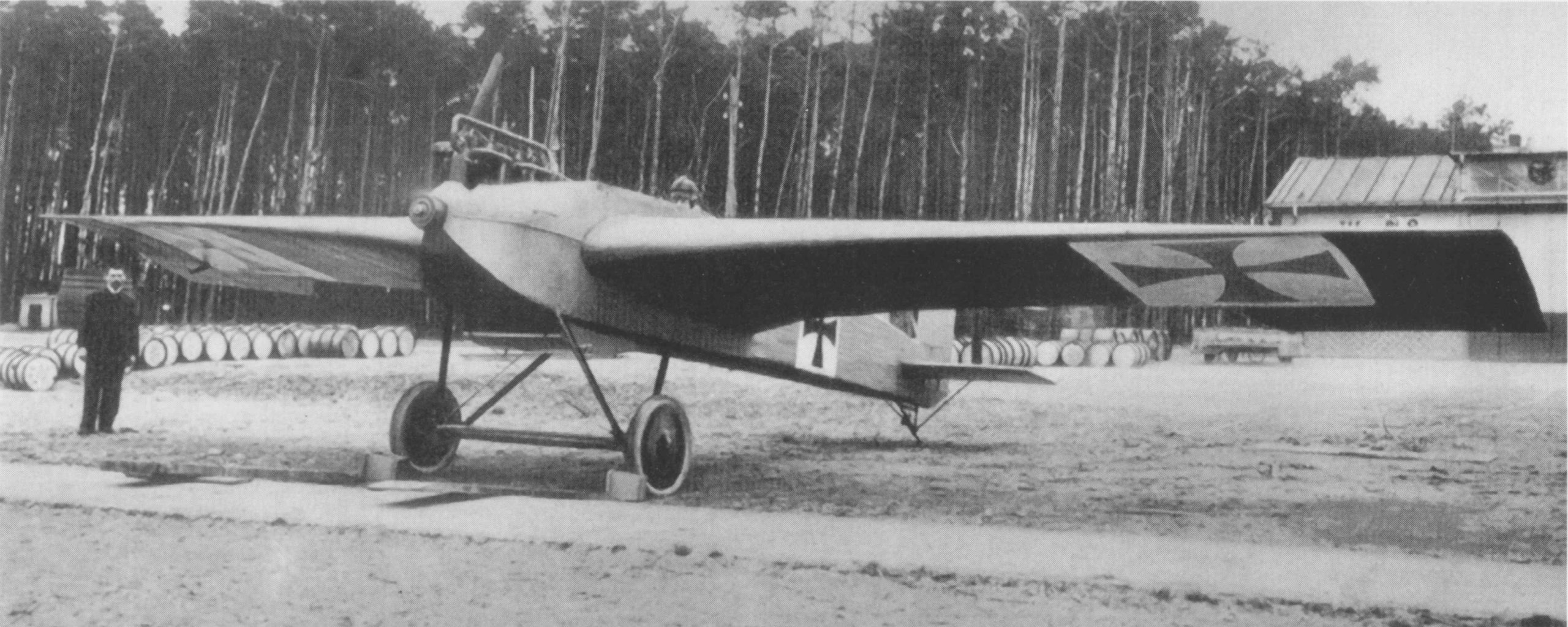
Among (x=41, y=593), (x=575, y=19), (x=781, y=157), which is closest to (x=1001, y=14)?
(x=575, y=19)

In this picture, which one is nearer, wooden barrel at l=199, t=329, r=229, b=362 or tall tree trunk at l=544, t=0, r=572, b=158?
tall tree trunk at l=544, t=0, r=572, b=158

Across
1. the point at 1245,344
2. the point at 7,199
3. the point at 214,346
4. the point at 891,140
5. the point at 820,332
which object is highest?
the point at 891,140

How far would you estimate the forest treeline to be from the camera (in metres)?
10.7

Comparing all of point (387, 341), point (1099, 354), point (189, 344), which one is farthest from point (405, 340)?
point (1099, 354)

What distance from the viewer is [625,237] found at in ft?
23.4

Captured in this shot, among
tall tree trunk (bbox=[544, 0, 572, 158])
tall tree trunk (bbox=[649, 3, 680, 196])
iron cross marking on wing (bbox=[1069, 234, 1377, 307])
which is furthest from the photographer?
tall tree trunk (bbox=[649, 3, 680, 196])

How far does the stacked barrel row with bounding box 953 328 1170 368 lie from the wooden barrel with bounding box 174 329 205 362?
15094 mm

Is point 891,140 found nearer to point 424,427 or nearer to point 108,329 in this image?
point 108,329

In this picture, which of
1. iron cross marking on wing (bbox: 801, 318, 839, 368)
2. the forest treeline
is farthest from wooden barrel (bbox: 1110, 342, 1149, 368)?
iron cross marking on wing (bbox: 801, 318, 839, 368)

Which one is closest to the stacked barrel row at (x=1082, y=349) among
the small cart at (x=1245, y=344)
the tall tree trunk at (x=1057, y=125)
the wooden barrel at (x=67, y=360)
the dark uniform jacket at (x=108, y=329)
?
the small cart at (x=1245, y=344)

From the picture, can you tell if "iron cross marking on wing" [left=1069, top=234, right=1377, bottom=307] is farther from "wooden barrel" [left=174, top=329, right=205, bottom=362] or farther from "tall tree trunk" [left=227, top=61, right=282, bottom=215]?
"wooden barrel" [left=174, top=329, right=205, bottom=362]

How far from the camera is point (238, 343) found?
20.4 meters

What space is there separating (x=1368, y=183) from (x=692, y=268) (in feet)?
52.5

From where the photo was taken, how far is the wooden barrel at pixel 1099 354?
28.1 meters
